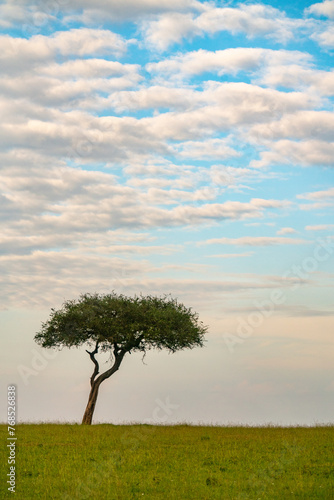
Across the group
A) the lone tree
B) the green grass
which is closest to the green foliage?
the lone tree

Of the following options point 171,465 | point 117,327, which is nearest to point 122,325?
point 117,327

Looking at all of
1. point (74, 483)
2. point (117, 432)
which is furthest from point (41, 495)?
point (117, 432)

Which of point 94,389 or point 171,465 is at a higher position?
point 94,389

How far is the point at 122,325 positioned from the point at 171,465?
22374mm

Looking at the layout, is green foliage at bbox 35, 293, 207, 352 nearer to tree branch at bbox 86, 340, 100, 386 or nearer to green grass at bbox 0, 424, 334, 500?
tree branch at bbox 86, 340, 100, 386

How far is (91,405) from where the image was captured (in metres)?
46.2

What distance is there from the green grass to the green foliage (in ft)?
38.6

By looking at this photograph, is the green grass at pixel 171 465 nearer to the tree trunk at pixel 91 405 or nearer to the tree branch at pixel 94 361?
the tree trunk at pixel 91 405

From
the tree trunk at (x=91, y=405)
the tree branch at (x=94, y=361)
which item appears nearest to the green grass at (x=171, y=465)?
the tree trunk at (x=91, y=405)

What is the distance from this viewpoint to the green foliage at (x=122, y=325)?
46.7m

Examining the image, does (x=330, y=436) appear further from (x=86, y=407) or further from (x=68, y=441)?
(x=86, y=407)

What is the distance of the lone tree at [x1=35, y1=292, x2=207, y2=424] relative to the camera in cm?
4656

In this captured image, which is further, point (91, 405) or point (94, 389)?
point (94, 389)

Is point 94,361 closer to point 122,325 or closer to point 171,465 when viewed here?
point 122,325
